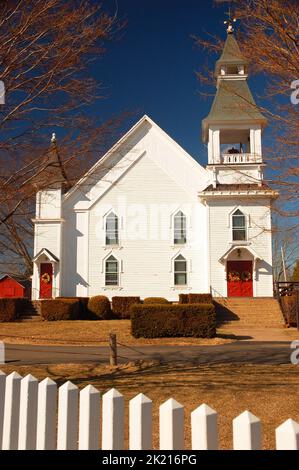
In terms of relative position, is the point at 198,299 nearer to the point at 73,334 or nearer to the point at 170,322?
the point at 170,322

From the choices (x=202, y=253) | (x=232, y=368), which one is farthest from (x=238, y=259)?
(x=232, y=368)

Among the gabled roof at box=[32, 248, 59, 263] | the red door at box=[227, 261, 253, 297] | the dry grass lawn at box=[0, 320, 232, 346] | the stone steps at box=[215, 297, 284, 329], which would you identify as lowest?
the dry grass lawn at box=[0, 320, 232, 346]

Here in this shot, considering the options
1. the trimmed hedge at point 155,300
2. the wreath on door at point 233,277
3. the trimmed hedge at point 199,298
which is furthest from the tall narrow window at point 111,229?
the wreath on door at point 233,277

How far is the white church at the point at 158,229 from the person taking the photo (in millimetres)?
29359

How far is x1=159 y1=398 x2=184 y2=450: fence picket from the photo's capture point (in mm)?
2816

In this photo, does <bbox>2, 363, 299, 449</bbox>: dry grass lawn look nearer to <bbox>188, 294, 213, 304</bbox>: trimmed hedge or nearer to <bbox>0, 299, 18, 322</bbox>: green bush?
<bbox>188, 294, 213, 304</bbox>: trimmed hedge

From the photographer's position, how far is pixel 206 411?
8.95 feet

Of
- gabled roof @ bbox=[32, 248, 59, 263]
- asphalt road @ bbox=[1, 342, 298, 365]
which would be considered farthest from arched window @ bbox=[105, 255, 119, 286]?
asphalt road @ bbox=[1, 342, 298, 365]

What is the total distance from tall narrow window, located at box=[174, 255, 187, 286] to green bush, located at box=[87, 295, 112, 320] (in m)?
5.00

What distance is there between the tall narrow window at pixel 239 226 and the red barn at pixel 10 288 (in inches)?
762

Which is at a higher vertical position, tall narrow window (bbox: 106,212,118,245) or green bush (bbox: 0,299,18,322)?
tall narrow window (bbox: 106,212,118,245)

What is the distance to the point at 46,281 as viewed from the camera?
3028 centimetres

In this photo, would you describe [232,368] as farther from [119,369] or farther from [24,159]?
[24,159]

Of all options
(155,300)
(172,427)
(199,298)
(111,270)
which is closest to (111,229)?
(111,270)
